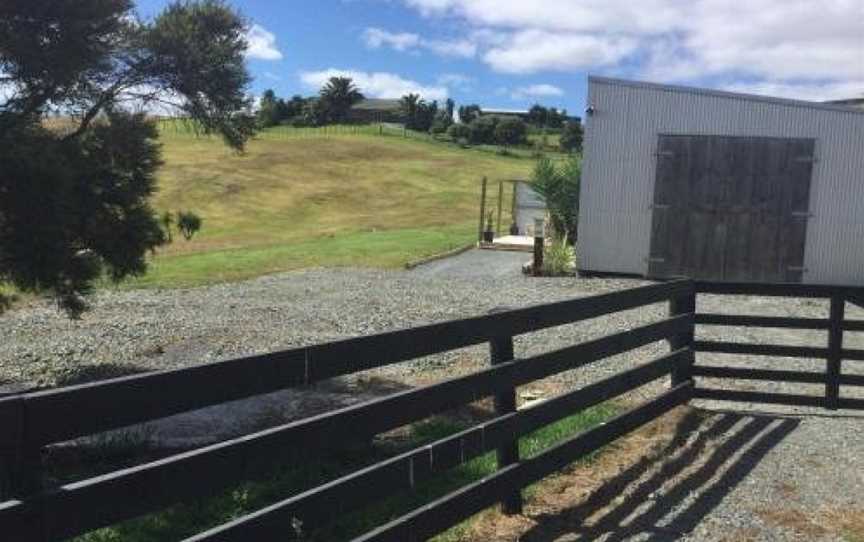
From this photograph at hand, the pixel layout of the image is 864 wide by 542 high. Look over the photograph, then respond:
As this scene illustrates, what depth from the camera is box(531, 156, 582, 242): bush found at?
76.1 ft

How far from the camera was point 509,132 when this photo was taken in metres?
96.5

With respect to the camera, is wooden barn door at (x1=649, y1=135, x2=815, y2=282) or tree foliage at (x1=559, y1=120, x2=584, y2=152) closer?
wooden barn door at (x1=649, y1=135, x2=815, y2=282)

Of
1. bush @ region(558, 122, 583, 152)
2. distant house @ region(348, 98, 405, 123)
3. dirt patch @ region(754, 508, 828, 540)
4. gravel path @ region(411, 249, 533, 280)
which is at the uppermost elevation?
distant house @ region(348, 98, 405, 123)

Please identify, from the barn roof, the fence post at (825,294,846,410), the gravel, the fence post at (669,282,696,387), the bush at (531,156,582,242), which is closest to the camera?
the fence post at (669,282,696,387)

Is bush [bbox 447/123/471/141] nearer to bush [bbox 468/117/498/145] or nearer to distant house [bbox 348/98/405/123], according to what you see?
bush [bbox 468/117/498/145]

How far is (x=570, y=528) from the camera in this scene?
513 cm

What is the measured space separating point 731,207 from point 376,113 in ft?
392

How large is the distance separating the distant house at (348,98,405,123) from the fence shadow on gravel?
4641 inches


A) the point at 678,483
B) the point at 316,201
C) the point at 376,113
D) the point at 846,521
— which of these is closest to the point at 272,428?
the point at 678,483

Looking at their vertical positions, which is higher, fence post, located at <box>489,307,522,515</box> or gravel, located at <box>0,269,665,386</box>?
fence post, located at <box>489,307,522,515</box>

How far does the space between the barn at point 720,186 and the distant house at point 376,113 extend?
10604 centimetres

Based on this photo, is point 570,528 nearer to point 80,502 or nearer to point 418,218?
point 80,502

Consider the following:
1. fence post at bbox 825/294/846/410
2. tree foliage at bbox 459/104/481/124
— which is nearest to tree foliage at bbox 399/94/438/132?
tree foliage at bbox 459/104/481/124

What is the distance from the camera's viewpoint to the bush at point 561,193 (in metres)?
23.2
